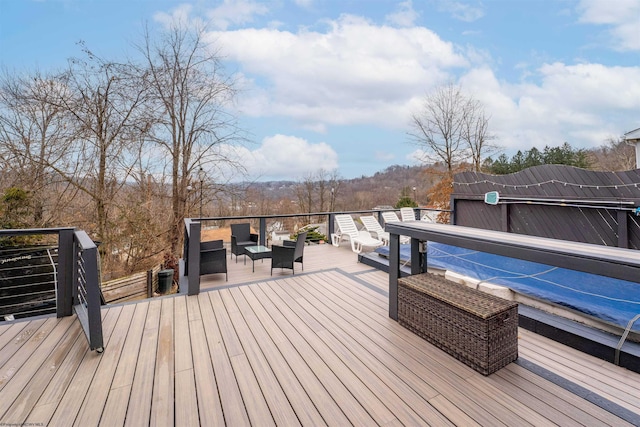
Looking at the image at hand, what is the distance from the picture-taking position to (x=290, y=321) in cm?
288

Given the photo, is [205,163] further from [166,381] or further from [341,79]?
[166,381]

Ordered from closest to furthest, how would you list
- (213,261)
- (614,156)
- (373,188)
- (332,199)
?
(213,261) < (614,156) < (373,188) < (332,199)

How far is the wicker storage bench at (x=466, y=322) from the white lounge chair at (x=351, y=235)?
3339 millimetres

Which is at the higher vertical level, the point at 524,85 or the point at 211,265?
the point at 524,85

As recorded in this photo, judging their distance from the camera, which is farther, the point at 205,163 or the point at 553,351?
the point at 205,163

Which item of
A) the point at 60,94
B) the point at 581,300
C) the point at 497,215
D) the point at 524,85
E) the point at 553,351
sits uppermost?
the point at 524,85

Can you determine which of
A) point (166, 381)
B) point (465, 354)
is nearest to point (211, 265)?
point (166, 381)

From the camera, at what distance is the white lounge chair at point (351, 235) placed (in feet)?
19.7

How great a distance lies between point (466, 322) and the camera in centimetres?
206

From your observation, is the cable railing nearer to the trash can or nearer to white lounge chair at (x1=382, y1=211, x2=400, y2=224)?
the trash can

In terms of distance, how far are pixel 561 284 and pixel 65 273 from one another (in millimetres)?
5237

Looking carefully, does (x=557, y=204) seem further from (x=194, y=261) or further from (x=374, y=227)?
(x=194, y=261)

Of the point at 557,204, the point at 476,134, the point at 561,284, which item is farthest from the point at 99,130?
the point at 476,134

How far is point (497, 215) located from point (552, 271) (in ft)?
13.4
